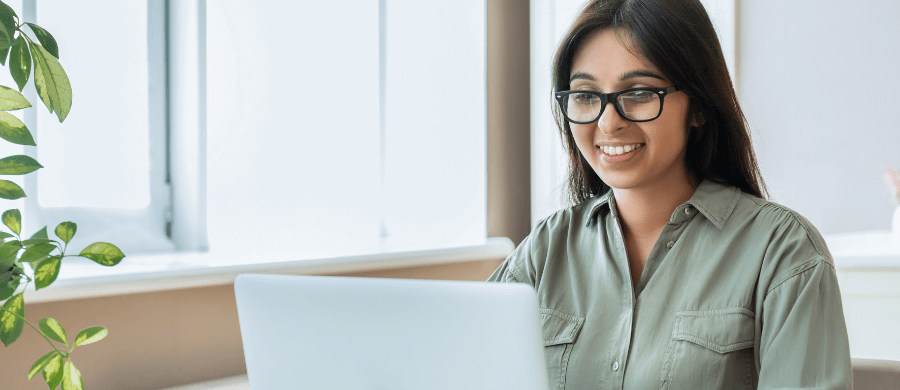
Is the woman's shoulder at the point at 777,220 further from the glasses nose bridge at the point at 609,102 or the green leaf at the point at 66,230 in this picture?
the green leaf at the point at 66,230

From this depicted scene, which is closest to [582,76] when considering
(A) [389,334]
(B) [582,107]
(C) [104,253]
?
(B) [582,107]

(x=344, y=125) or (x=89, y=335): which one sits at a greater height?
(x=344, y=125)

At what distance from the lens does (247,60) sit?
1.54m

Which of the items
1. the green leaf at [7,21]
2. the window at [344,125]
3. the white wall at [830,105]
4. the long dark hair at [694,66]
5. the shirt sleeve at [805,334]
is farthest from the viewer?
the white wall at [830,105]

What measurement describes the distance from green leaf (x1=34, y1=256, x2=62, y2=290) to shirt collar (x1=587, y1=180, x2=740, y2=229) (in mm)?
869

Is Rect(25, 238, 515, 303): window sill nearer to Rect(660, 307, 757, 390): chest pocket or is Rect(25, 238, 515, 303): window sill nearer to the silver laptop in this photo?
the silver laptop

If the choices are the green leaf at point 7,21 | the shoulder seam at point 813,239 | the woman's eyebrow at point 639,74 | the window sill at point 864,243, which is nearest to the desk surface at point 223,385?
the green leaf at point 7,21

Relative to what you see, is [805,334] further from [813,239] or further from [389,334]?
[389,334]

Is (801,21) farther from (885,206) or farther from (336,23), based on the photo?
(336,23)

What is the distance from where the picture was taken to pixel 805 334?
2.91 feet

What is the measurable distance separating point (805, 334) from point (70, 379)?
0.92 m

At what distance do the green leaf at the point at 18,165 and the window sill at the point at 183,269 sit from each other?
0.47 meters

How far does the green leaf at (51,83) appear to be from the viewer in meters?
0.82

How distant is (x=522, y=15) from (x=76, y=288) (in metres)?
→ 1.49
